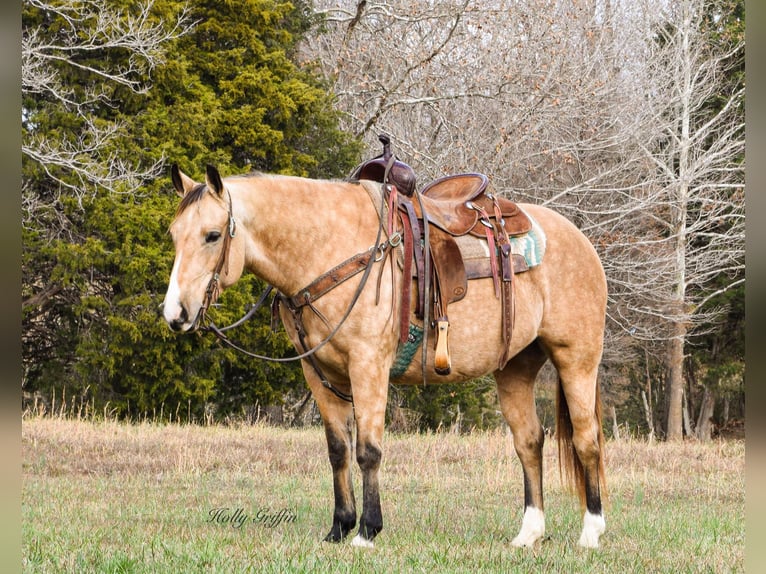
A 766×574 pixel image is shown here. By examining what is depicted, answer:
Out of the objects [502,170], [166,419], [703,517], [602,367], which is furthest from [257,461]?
[602,367]

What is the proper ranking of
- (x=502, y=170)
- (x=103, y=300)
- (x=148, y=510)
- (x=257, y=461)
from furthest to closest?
(x=502, y=170) → (x=103, y=300) → (x=257, y=461) → (x=148, y=510)

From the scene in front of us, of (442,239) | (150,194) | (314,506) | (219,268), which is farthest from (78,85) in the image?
(219,268)

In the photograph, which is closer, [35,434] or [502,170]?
[35,434]

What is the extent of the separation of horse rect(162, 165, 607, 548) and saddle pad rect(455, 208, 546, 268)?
0.30ft

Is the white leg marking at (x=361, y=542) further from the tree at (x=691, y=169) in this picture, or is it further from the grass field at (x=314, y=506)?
the tree at (x=691, y=169)

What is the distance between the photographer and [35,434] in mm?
9898

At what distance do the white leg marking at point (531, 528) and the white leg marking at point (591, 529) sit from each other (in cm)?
28

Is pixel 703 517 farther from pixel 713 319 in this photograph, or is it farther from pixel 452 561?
pixel 713 319

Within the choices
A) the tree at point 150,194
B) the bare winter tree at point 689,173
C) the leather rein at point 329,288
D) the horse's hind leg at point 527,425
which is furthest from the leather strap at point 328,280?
the bare winter tree at point 689,173

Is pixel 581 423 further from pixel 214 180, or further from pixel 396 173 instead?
pixel 214 180

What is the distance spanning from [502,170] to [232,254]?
41.3 feet

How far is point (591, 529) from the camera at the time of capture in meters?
5.46

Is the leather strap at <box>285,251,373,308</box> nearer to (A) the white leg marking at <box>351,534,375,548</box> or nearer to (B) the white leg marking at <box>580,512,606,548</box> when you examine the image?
(A) the white leg marking at <box>351,534,375,548</box>

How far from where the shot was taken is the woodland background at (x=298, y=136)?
13789mm
